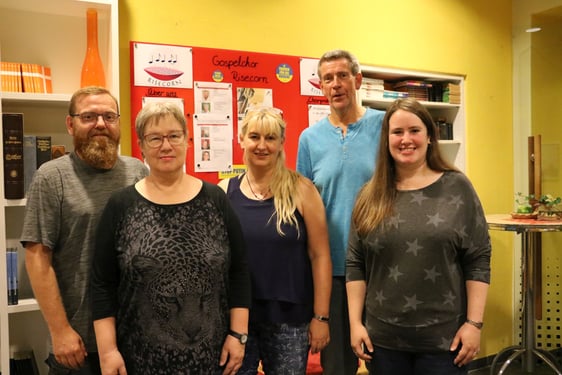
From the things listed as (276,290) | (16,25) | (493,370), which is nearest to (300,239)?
(276,290)

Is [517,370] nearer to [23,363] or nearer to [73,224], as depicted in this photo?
A: [23,363]

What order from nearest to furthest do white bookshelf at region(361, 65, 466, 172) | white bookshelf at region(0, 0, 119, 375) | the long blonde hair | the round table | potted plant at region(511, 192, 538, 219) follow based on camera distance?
the long blonde hair
white bookshelf at region(0, 0, 119, 375)
potted plant at region(511, 192, 538, 219)
the round table
white bookshelf at region(361, 65, 466, 172)

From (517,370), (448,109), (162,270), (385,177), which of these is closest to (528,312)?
(517,370)

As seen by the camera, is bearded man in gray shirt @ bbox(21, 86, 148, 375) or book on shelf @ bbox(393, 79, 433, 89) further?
book on shelf @ bbox(393, 79, 433, 89)

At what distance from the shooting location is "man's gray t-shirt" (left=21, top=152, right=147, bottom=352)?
1.60 m

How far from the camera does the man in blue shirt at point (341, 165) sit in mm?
2045

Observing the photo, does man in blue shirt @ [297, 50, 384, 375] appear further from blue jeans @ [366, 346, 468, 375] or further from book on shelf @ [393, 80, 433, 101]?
book on shelf @ [393, 80, 433, 101]

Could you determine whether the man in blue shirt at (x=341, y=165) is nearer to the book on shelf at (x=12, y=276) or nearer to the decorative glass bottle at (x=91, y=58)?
the decorative glass bottle at (x=91, y=58)

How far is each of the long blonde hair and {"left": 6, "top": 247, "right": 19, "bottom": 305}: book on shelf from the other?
106 cm

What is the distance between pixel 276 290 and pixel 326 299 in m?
0.21

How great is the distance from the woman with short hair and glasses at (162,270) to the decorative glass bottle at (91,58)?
89cm

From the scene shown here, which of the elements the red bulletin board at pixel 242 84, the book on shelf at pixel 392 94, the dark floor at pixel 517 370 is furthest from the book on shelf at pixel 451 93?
the dark floor at pixel 517 370

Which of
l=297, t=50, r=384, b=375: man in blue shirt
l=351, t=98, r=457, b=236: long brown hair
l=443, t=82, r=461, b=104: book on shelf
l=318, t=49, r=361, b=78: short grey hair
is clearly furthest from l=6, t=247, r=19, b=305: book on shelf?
l=443, t=82, r=461, b=104: book on shelf

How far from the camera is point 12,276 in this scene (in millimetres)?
2021
